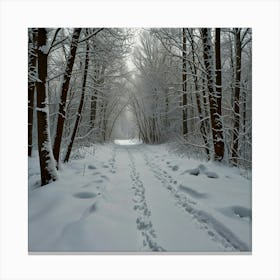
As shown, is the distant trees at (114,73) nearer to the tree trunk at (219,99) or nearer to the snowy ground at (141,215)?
the tree trunk at (219,99)

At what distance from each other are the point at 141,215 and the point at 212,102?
2.74m

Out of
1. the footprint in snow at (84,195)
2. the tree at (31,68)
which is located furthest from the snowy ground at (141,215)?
the tree at (31,68)

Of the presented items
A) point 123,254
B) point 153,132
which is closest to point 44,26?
point 123,254

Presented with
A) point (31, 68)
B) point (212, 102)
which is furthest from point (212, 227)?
point (31, 68)

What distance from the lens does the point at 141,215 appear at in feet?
7.39

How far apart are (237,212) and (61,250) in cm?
191

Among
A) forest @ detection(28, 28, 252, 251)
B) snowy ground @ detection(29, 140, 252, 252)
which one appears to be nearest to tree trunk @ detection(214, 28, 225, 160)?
forest @ detection(28, 28, 252, 251)

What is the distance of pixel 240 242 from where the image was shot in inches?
75.9

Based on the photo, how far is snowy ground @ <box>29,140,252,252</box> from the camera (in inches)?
75.0

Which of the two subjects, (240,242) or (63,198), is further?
(63,198)
